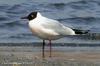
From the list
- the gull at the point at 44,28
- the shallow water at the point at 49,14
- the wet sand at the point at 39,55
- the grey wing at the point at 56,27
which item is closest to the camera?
the wet sand at the point at 39,55

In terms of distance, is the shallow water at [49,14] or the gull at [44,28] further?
the shallow water at [49,14]

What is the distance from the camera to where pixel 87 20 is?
15.0 m

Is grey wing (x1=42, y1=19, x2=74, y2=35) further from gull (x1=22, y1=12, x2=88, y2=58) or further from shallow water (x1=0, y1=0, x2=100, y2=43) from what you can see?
shallow water (x1=0, y1=0, x2=100, y2=43)

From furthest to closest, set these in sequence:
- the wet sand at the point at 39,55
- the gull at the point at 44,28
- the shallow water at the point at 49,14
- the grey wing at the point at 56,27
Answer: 1. the shallow water at the point at 49,14
2. the grey wing at the point at 56,27
3. the gull at the point at 44,28
4. the wet sand at the point at 39,55

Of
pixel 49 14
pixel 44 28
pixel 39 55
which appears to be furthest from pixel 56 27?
pixel 49 14

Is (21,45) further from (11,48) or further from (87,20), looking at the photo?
(87,20)

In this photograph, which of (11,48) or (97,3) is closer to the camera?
(11,48)

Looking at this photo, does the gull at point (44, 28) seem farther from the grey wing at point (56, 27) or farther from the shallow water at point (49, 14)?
the shallow water at point (49, 14)

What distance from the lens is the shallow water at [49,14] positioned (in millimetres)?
11998

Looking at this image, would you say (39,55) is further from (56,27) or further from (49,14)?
(49,14)

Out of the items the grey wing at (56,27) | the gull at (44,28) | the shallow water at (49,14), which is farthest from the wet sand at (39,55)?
the shallow water at (49,14)

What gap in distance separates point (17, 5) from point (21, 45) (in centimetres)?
721

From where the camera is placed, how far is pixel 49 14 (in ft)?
51.0

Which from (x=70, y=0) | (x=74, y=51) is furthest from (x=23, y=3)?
(x=74, y=51)
